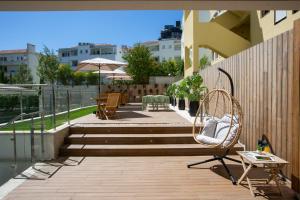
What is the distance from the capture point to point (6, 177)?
671cm

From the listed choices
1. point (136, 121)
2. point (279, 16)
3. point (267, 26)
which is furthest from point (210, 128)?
point (267, 26)

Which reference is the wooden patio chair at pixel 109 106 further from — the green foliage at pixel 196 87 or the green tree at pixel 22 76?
the green tree at pixel 22 76

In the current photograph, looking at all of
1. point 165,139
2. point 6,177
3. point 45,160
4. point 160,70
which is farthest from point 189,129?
point 160,70

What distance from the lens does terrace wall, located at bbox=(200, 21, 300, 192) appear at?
430 cm

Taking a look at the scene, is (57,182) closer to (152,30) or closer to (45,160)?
(45,160)

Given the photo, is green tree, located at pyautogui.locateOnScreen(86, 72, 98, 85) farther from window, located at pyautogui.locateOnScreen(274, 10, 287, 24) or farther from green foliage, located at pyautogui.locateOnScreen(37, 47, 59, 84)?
window, located at pyautogui.locateOnScreen(274, 10, 287, 24)

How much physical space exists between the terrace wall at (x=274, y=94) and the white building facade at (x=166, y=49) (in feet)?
162

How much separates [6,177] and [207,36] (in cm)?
1016

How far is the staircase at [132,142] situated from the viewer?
265 inches

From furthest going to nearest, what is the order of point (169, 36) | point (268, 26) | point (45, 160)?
point (169, 36)
point (268, 26)
point (45, 160)

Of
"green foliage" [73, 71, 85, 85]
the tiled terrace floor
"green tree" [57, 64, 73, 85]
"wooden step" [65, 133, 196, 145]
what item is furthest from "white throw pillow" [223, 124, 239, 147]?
"green foliage" [73, 71, 85, 85]

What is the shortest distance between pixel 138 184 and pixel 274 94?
2.61 meters

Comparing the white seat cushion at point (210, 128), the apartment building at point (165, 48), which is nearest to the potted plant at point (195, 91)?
the white seat cushion at point (210, 128)

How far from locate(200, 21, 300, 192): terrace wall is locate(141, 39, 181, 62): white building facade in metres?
49.5
